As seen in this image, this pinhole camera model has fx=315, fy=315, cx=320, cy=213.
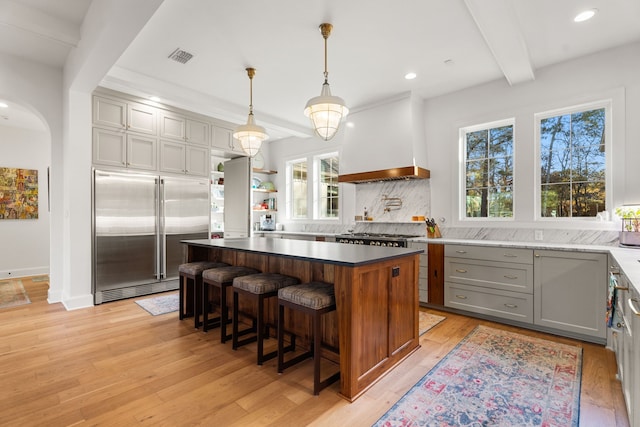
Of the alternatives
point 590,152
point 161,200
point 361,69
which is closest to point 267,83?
point 361,69

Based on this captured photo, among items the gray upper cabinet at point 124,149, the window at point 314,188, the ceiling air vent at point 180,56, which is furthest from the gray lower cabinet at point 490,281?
the gray upper cabinet at point 124,149

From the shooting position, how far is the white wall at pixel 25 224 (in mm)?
5666

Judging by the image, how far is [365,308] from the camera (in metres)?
2.11

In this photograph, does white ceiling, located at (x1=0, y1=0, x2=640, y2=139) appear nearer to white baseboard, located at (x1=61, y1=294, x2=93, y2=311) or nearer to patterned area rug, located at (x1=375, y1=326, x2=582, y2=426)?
white baseboard, located at (x1=61, y1=294, x2=93, y2=311)

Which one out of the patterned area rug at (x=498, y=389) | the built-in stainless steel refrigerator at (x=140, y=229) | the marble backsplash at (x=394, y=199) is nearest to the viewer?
the patterned area rug at (x=498, y=389)

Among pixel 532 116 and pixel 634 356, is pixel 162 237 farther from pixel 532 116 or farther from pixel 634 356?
pixel 532 116

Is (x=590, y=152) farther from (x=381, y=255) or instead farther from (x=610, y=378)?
(x=381, y=255)

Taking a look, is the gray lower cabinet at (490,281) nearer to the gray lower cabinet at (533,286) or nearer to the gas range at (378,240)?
the gray lower cabinet at (533,286)

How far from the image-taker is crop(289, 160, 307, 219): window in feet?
21.4

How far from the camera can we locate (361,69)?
3674mm

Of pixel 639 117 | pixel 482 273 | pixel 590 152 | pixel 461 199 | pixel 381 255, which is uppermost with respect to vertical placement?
pixel 639 117

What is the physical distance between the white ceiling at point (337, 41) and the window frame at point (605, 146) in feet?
1.69

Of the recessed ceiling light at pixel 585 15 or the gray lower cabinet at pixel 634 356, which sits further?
the recessed ceiling light at pixel 585 15

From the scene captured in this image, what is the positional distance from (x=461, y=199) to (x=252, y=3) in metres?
3.39
